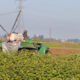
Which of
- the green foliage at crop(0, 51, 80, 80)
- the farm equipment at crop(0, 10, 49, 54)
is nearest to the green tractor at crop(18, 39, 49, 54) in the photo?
the farm equipment at crop(0, 10, 49, 54)

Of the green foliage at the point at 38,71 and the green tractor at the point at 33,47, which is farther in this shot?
the green tractor at the point at 33,47

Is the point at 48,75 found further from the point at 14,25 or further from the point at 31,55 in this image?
the point at 14,25

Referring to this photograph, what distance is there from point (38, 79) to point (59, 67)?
4.21 ft

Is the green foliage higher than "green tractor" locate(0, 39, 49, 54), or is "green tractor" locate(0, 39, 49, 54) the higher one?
"green tractor" locate(0, 39, 49, 54)

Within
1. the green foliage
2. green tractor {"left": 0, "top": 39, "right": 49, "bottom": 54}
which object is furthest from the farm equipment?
the green foliage

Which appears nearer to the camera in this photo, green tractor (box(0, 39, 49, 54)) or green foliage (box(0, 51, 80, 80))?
green foliage (box(0, 51, 80, 80))

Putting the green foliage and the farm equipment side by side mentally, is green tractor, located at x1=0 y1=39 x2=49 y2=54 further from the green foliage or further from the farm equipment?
the green foliage

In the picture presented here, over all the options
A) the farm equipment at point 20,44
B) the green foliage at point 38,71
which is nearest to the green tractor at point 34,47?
the farm equipment at point 20,44

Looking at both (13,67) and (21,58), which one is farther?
(21,58)

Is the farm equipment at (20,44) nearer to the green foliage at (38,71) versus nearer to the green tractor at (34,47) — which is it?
the green tractor at (34,47)

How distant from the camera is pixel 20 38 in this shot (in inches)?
643

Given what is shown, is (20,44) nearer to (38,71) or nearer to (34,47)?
(34,47)

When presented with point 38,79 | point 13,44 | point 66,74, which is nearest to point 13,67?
point 38,79

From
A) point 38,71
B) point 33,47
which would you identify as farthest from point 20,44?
point 38,71
